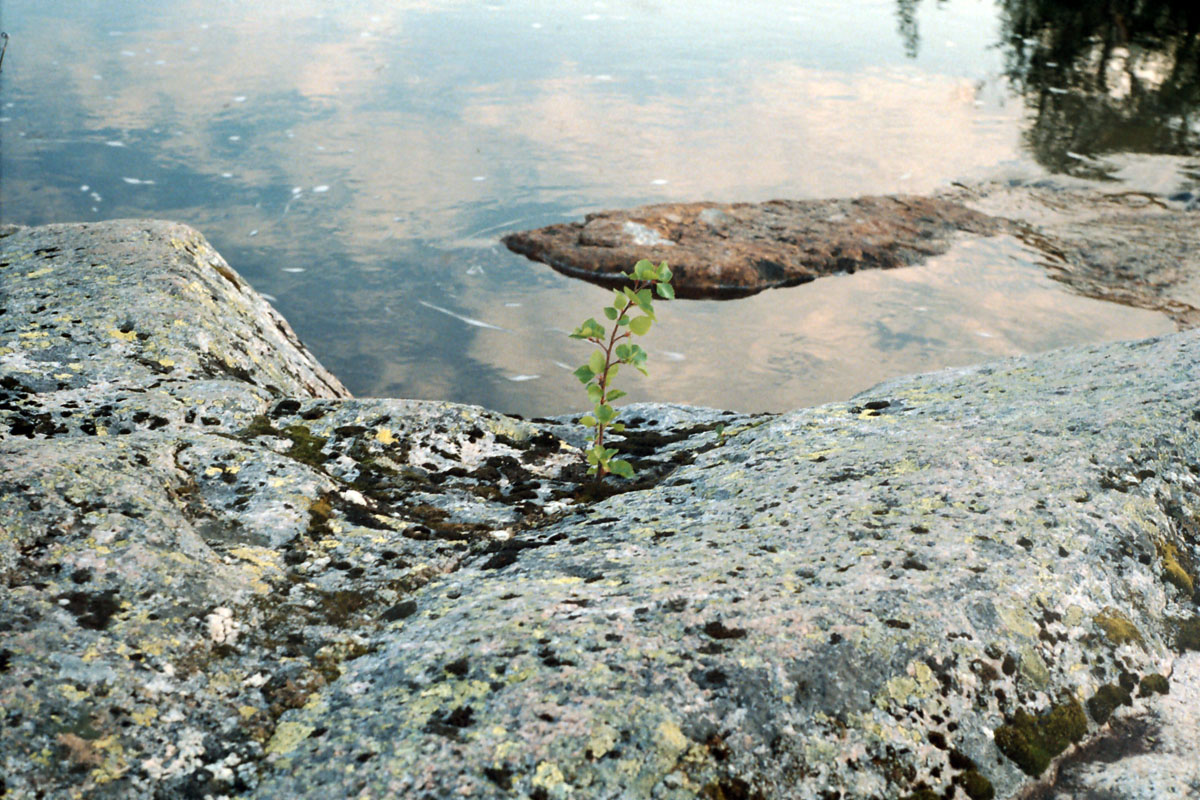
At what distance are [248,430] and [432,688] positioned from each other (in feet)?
6.47

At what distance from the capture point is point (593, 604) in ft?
8.73

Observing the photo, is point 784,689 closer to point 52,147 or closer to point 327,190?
point 327,190

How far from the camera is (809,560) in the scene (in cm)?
282

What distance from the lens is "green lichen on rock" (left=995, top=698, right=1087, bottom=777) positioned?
7.52 ft

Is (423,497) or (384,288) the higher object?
(423,497)

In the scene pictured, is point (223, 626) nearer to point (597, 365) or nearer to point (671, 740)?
point (671, 740)

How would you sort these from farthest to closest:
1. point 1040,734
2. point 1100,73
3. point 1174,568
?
1. point 1100,73
2. point 1174,568
3. point 1040,734

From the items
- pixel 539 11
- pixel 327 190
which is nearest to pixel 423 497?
pixel 327 190

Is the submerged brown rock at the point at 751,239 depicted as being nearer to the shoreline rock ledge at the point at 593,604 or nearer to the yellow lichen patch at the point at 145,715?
the shoreline rock ledge at the point at 593,604

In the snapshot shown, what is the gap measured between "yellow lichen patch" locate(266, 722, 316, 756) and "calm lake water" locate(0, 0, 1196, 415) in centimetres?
531

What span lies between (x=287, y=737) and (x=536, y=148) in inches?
457

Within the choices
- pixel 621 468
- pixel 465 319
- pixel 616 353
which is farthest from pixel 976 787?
pixel 465 319

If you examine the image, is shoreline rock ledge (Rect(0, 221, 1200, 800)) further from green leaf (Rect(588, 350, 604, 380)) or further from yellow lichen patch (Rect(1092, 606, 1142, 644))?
green leaf (Rect(588, 350, 604, 380))

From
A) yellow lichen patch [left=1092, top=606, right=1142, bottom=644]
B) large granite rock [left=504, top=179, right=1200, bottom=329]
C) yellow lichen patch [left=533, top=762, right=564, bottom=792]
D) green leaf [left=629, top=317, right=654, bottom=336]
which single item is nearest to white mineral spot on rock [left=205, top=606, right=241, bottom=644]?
yellow lichen patch [left=533, top=762, right=564, bottom=792]
